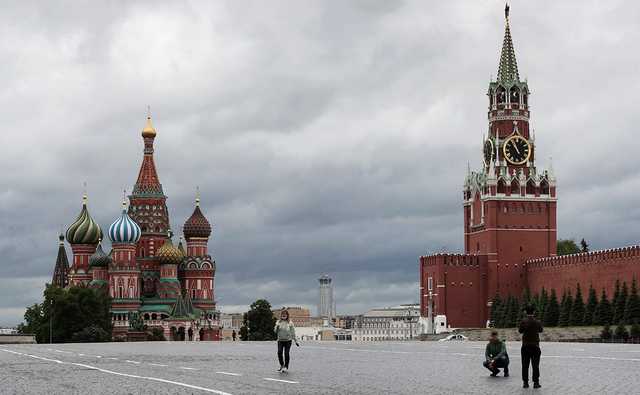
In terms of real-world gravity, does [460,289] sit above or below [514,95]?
below

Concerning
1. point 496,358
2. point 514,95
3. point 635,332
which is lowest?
point 635,332

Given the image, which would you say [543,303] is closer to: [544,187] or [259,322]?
[544,187]

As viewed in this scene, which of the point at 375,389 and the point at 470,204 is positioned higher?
the point at 470,204

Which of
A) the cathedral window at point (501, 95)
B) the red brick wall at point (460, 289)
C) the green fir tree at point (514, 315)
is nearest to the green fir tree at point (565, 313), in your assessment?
the green fir tree at point (514, 315)

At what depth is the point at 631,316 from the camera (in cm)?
8119

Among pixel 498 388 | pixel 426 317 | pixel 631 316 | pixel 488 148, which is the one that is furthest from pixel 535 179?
pixel 498 388

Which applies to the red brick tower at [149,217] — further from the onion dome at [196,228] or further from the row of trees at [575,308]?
the row of trees at [575,308]

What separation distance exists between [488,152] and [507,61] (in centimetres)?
929

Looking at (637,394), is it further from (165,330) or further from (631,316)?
(165,330)

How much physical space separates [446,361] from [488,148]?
89.9 metres

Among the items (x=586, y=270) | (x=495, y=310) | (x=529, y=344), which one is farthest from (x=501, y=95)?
(x=529, y=344)

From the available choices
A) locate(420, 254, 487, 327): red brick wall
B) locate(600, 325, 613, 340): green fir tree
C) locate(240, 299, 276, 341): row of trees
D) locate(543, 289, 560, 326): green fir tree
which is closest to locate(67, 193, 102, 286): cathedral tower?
locate(240, 299, 276, 341): row of trees

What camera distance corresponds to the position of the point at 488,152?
117812 millimetres

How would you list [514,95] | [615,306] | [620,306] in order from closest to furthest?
[620,306] < [615,306] < [514,95]
